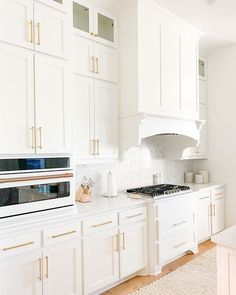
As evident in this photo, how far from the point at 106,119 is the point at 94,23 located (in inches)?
41.7

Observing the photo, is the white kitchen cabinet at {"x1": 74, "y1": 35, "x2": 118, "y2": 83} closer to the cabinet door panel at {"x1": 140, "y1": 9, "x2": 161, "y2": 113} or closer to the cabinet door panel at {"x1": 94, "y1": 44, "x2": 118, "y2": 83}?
the cabinet door panel at {"x1": 94, "y1": 44, "x2": 118, "y2": 83}

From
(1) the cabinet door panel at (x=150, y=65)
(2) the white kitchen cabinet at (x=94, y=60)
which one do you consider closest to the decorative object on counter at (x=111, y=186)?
(1) the cabinet door panel at (x=150, y=65)

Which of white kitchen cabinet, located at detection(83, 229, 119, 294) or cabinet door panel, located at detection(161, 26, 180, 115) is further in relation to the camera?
cabinet door panel, located at detection(161, 26, 180, 115)

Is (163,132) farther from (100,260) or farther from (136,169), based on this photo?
(100,260)

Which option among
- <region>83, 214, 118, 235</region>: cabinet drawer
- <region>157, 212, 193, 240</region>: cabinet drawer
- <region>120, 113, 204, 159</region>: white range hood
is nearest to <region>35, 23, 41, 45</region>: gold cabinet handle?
<region>120, 113, 204, 159</region>: white range hood

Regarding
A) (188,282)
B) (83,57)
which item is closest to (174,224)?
(188,282)

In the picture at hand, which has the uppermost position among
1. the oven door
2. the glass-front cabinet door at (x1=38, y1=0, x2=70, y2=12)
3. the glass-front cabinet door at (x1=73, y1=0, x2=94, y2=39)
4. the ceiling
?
the ceiling

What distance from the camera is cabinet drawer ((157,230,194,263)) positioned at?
9.82 ft

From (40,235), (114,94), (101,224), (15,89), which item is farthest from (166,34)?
(40,235)

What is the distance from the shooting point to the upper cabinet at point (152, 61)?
2984mm

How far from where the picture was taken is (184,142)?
12.9ft

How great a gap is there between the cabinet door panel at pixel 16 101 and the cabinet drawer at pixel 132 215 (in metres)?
1.17

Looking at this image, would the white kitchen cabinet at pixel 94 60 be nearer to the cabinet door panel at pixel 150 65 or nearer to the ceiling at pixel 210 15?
the cabinet door panel at pixel 150 65

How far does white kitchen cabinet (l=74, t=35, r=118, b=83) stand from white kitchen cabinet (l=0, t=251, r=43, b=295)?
1.82 meters
